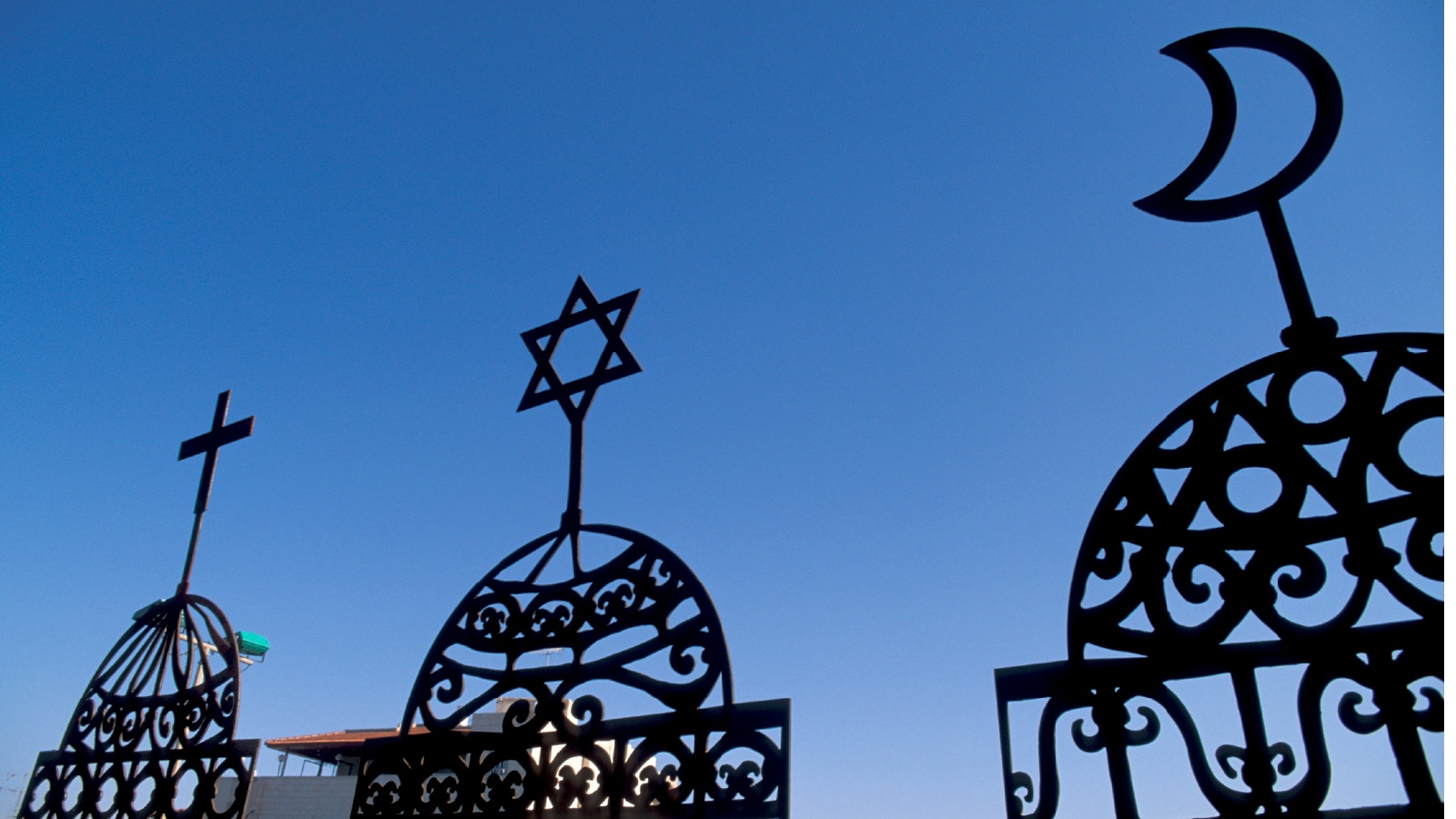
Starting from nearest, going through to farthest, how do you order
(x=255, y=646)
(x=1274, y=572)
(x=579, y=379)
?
1. (x=1274, y=572)
2. (x=579, y=379)
3. (x=255, y=646)

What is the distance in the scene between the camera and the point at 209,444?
5848 mm

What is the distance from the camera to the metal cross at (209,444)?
18.1ft

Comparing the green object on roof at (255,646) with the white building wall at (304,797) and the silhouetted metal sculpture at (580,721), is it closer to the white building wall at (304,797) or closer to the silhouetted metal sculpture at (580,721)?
the white building wall at (304,797)

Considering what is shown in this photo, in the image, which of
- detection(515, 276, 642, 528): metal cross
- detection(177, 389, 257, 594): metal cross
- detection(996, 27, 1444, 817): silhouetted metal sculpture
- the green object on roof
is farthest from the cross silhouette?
the green object on roof

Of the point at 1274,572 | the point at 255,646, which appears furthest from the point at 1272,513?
the point at 255,646

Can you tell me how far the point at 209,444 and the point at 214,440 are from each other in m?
0.04

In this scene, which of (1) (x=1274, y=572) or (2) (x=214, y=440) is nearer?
(1) (x=1274, y=572)

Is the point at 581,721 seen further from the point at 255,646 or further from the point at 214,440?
the point at 255,646

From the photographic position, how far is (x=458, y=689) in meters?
4.10

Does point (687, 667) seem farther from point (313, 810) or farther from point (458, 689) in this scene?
point (313, 810)

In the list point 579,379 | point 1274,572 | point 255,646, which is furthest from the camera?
point 255,646

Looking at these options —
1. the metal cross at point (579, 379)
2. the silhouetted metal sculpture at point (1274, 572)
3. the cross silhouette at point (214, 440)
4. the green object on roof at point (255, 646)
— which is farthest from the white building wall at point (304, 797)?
the silhouetted metal sculpture at point (1274, 572)

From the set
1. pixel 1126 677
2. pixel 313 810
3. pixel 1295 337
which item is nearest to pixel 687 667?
pixel 1126 677

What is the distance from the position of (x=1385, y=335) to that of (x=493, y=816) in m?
3.36
